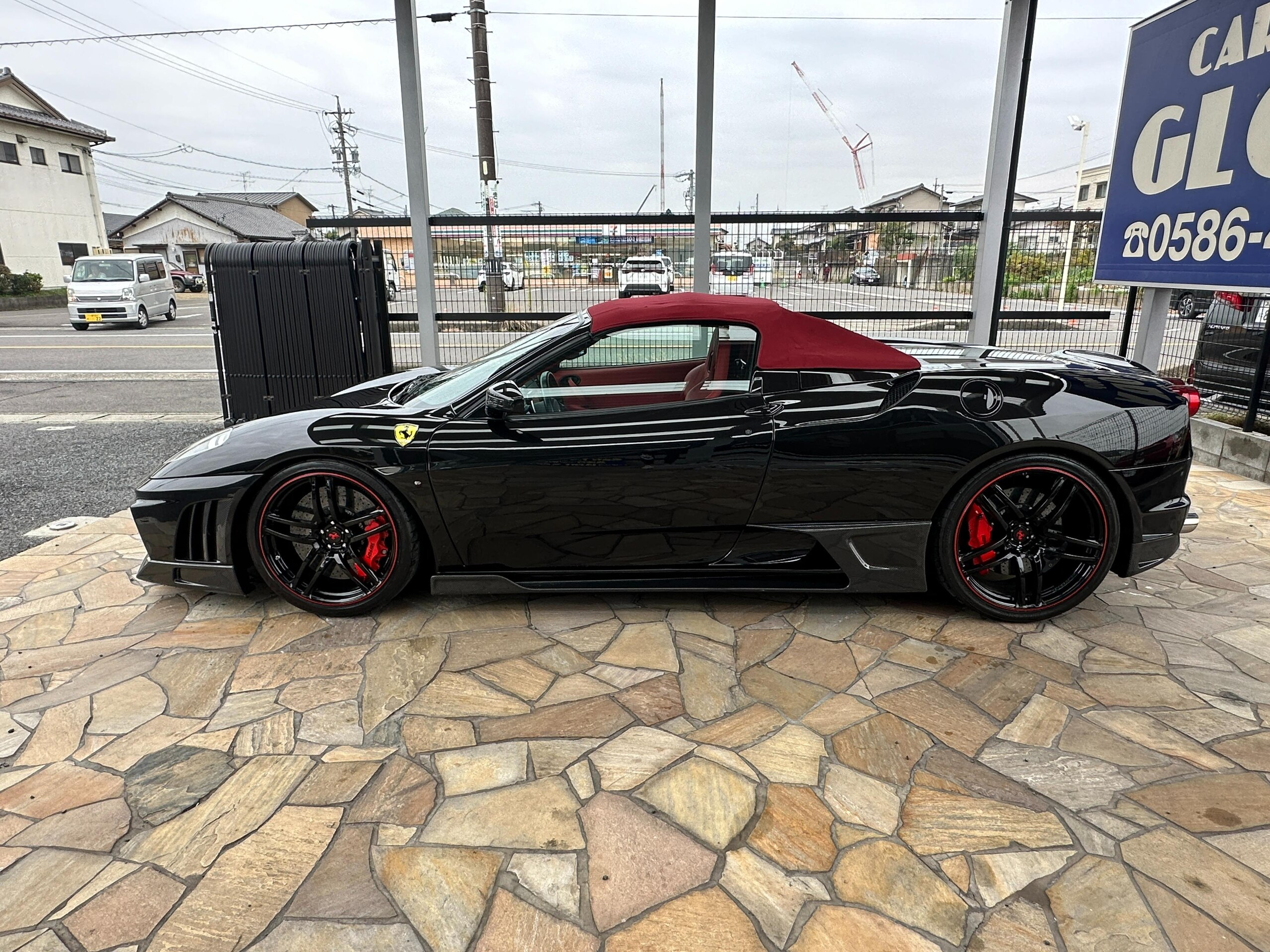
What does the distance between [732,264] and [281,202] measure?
218 ft

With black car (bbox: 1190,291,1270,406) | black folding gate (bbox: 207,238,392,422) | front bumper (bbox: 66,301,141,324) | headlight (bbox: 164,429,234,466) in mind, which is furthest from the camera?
front bumper (bbox: 66,301,141,324)

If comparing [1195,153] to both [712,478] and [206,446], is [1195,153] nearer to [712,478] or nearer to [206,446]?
[712,478]

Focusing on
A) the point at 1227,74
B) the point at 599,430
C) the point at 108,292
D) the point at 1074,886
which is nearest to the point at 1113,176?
the point at 1227,74

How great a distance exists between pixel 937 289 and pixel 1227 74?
2.54 metres

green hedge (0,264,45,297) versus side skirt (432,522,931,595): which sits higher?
green hedge (0,264,45,297)

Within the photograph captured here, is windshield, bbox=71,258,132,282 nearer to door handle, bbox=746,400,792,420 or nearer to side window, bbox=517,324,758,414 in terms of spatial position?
side window, bbox=517,324,758,414

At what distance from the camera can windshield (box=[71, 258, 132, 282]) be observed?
1802cm

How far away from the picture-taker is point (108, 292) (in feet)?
58.1

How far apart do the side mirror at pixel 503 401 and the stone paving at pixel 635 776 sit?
0.86 meters

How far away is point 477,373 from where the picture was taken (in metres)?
3.07

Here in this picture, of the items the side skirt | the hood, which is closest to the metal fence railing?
the hood

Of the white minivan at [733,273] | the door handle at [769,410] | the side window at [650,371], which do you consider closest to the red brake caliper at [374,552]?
the side window at [650,371]

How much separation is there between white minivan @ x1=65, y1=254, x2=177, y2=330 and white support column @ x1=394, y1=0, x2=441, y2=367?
15.4 metres

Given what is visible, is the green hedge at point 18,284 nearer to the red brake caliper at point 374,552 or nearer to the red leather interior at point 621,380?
the red brake caliper at point 374,552
